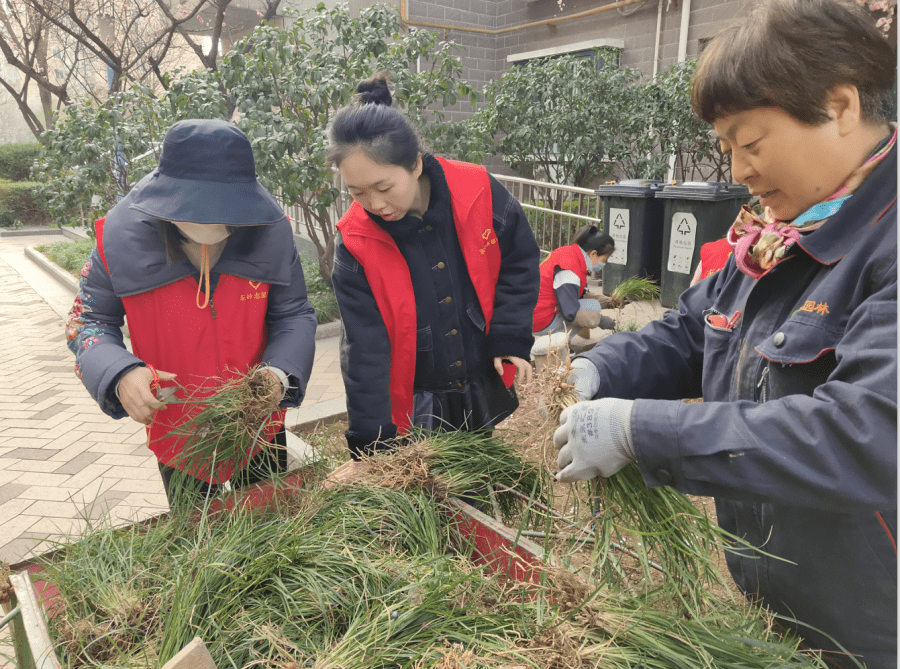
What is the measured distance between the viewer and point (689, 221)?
240 inches

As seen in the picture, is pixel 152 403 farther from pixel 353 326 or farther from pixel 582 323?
pixel 582 323

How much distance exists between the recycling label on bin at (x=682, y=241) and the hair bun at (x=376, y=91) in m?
4.70

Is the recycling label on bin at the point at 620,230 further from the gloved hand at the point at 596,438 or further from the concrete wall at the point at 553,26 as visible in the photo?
the gloved hand at the point at 596,438

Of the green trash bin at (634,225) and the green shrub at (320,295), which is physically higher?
the green trash bin at (634,225)

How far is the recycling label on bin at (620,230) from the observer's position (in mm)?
6766

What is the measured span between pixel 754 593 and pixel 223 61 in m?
5.82

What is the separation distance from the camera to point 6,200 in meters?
15.1

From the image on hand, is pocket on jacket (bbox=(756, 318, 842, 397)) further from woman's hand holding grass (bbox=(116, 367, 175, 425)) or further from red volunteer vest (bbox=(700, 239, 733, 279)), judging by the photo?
red volunteer vest (bbox=(700, 239, 733, 279))

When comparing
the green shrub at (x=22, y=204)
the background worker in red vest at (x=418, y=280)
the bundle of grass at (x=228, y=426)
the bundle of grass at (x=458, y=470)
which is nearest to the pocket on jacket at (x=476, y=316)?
the background worker in red vest at (x=418, y=280)

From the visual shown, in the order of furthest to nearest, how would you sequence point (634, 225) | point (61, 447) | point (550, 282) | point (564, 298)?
1. point (634, 225)
2. point (550, 282)
3. point (564, 298)
4. point (61, 447)

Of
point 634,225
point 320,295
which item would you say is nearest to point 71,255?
point 320,295

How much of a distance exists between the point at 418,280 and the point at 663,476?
1242 millimetres

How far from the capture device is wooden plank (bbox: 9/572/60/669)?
0.99m

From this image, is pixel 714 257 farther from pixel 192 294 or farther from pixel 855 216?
pixel 192 294
